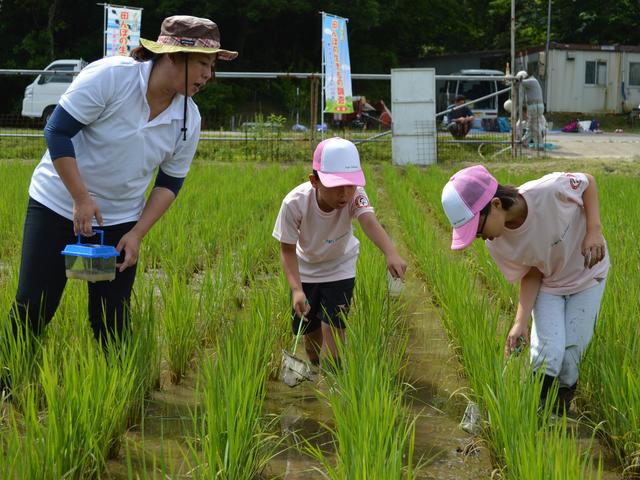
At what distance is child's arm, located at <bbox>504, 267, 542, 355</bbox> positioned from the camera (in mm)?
2525

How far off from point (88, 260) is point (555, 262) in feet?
4.64

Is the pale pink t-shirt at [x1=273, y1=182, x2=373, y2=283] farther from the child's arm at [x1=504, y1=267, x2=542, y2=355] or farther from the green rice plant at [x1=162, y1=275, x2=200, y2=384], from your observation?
the child's arm at [x1=504, y1=267, x2=542, y2=355]

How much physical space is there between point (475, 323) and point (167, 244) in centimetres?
266

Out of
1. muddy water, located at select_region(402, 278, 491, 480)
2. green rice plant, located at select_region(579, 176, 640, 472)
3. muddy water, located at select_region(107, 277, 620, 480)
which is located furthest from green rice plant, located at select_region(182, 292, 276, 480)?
green rice plant, located at select_region(579, 176, 640, 472)

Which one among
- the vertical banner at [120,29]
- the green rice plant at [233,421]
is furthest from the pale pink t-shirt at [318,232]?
the vertical banner at [120,29]

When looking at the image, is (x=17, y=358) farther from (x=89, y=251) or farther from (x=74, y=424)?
(x=74, y=424)

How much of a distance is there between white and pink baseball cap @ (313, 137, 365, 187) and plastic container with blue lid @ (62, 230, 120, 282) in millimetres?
714

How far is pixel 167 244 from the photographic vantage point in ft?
16.2

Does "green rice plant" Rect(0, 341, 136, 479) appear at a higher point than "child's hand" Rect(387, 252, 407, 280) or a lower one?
lower

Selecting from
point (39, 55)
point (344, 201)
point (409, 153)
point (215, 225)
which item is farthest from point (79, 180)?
point (39, 55)

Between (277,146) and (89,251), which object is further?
(277,146)

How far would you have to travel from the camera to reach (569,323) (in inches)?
100

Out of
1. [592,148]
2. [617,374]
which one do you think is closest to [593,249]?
[617,374]

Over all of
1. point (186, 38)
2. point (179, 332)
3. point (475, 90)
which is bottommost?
point (179, 332)
